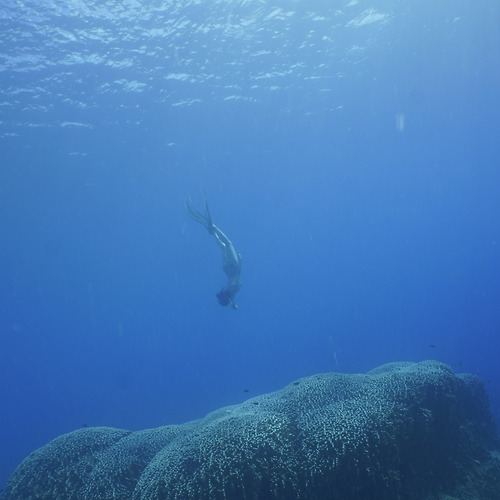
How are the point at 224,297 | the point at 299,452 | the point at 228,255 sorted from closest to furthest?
the point at 299,452 < the point at 224,297 < the point at 228,255

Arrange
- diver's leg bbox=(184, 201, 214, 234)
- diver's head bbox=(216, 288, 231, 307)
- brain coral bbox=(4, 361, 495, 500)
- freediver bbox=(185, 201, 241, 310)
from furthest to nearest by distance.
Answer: freediver bbox=(185, 201, 241, 310)
diver's leg bbox=(184, 201, 214, 234)
diver's head bbox=(216, 288, 231, 307)
brain coral bbox=(4, 361, 495, 500)

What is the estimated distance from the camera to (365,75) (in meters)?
32.3

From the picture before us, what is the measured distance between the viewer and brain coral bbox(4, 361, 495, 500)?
4727mm

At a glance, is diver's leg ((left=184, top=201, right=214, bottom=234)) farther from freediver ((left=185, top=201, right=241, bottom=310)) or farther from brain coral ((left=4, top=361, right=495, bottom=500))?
brain coral ((left=4, top=361, right=495, bottom=500))

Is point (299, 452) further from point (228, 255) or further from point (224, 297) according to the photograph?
point (228, 255)

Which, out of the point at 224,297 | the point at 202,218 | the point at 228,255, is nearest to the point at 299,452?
the point at 224,297

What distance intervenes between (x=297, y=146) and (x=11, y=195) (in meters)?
28.4

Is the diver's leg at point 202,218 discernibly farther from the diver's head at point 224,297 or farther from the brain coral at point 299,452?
the brain coral at point 299,452

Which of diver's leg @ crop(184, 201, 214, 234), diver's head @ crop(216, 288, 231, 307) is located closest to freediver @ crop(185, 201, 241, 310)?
diver's leg @ crop(184, 201, 214, 234)

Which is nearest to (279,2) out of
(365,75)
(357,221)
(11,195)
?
(365,75)

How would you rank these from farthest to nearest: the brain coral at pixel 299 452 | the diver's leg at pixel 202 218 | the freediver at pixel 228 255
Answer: the freediver at pixel 228 255 → the diver's leg at pixel 202 218 → the brain coral at pixel 299 452

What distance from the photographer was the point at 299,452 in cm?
496

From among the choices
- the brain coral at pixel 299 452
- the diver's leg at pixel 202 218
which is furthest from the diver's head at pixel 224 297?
the brain coral at pixel 299 452

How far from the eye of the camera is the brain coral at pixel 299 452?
473 centimetres
